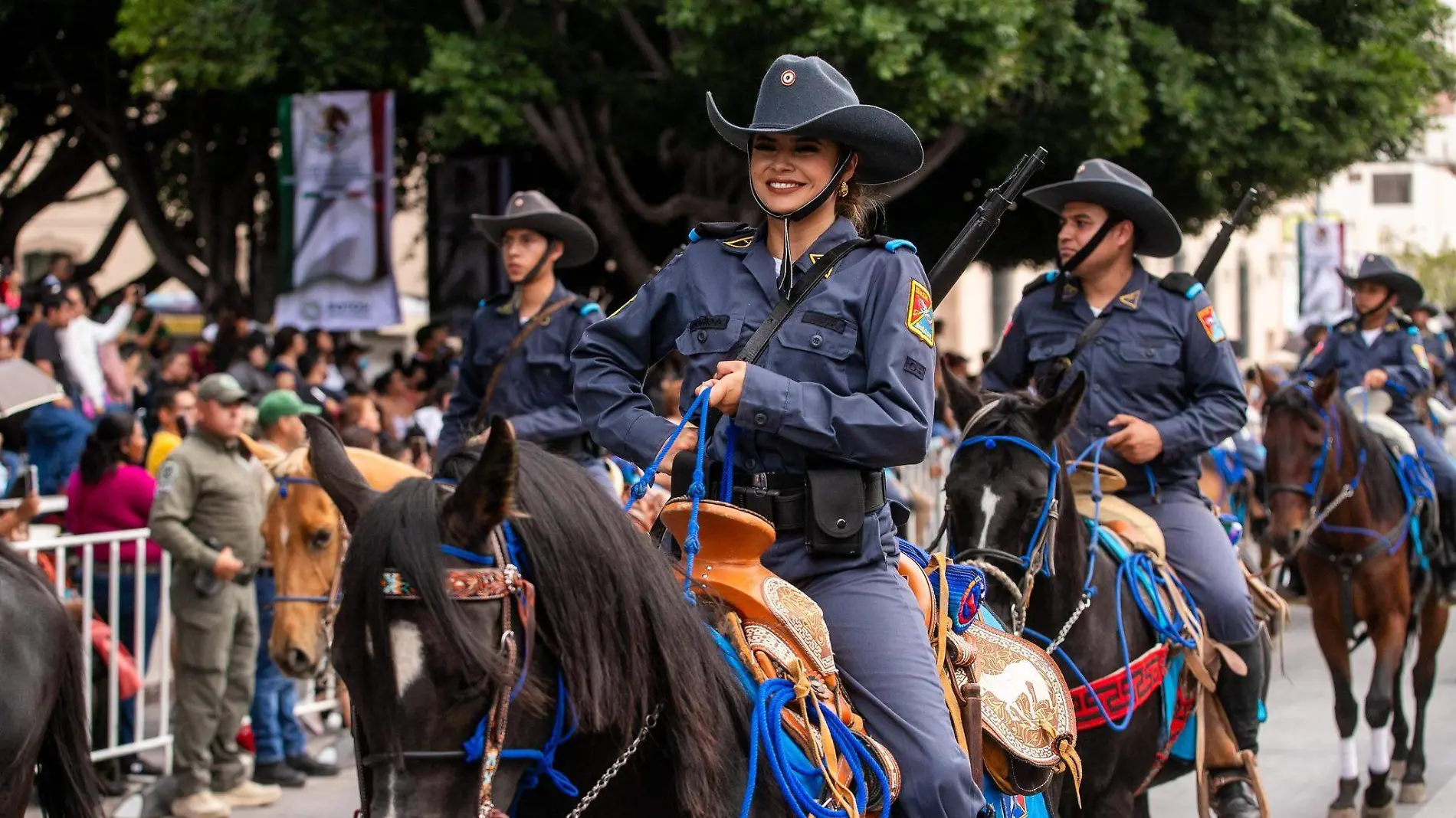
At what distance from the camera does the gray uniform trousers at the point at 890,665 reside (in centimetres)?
350

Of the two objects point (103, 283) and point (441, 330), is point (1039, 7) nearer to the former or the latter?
point (441, 330)

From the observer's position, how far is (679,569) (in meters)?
3.50

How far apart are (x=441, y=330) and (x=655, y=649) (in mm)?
14263

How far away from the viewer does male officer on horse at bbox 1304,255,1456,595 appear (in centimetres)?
1034

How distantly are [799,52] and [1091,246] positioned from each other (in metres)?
7.97

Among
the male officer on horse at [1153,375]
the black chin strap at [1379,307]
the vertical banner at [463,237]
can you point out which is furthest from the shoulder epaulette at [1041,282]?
the vertical banner at [463,237]

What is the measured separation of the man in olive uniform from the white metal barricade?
334 mm

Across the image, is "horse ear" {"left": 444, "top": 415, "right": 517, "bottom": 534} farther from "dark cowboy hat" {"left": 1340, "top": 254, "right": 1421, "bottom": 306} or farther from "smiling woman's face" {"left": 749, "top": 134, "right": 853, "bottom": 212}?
"dark cowboy hat" {"left": 1340, "top": 254, "right": 1421, "bottom": 306}

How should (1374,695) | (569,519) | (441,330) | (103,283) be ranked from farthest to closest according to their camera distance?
1. (103,283)
2. (441,330)
3. (1374,695)
4. (569,519)

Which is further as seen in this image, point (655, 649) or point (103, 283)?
point (103, 283)

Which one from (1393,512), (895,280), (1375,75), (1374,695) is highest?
(1375,75)

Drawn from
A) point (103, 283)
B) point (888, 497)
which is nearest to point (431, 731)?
point (888, 497)

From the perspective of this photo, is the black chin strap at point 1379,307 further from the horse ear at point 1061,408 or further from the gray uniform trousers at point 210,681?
the gray uniform trousers at point 210,681

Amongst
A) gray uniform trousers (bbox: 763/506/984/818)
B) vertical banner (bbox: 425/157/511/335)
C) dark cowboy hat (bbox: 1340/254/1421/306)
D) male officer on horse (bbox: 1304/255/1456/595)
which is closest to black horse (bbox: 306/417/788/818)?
gray uniform trousers (bbox: 763/506/984/818)
